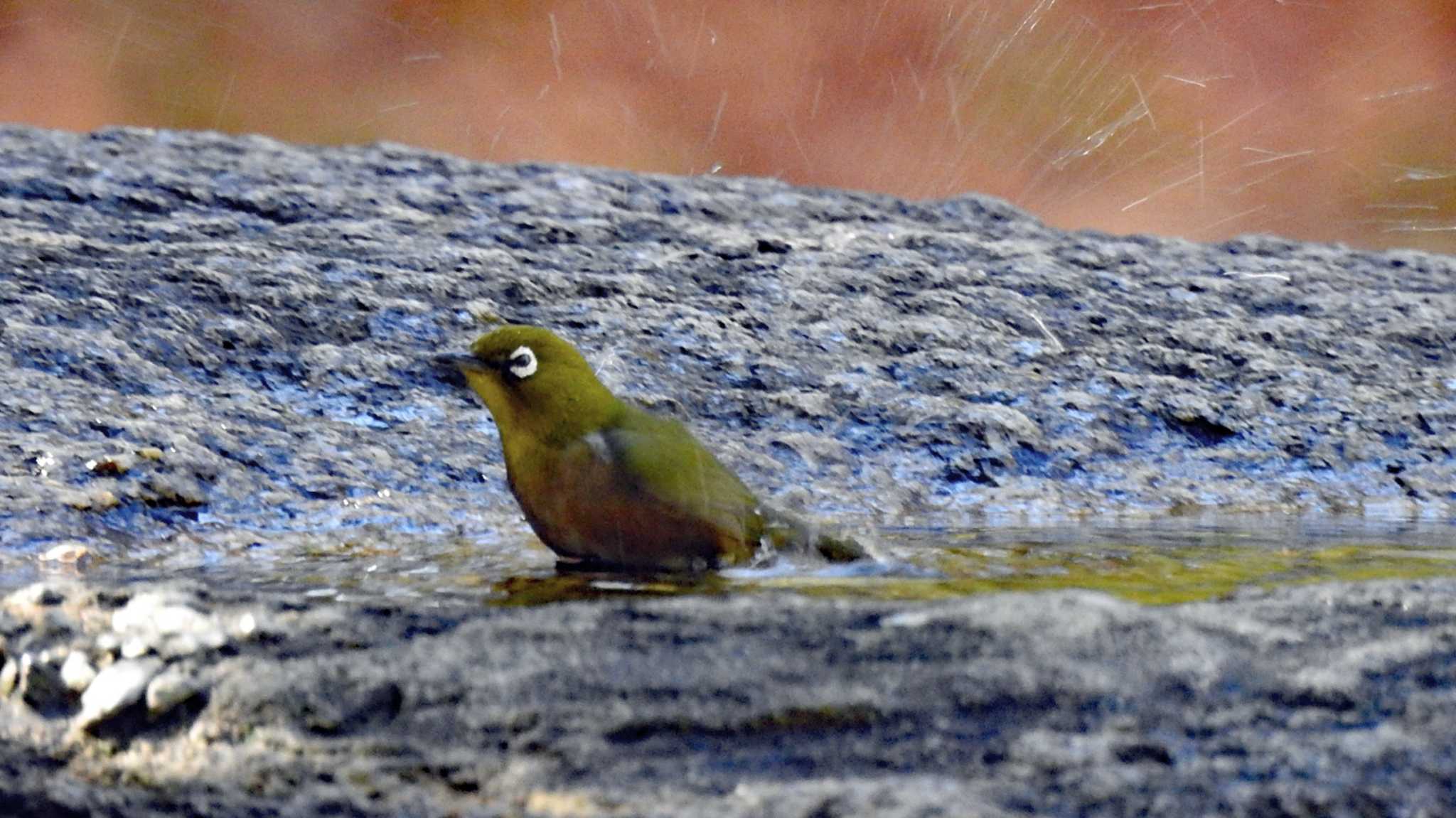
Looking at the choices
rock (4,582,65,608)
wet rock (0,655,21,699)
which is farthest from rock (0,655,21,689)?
rock (4,582,65,608)

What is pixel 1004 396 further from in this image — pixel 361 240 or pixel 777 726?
pixel 777 726

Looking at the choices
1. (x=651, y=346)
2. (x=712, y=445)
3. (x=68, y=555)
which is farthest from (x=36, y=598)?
(x=651, y=346)

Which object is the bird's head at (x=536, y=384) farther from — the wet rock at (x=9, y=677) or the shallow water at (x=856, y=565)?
the wet rock at (x=9, y=677)

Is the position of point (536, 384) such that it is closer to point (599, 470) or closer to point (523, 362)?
point (523, 362)

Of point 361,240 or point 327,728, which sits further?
point 361,240

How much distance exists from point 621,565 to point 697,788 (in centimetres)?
119

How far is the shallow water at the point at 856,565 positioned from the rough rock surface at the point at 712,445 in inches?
1.4

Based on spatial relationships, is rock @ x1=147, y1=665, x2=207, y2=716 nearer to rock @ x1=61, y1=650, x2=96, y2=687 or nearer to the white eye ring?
rock @ x1=61, y1=650, x2=96, y2=687

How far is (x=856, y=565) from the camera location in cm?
236

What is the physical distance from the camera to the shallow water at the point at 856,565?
1989 mm

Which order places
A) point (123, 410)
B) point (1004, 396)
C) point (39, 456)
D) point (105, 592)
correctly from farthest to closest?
1. point (1004, 396)
2. point (123, 410)
3. point (39, 456)
4. point (105, 592)

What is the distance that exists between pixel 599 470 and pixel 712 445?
86 centimetres

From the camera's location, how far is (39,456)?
268cm

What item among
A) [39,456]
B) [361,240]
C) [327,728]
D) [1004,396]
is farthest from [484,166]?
[327,728]
